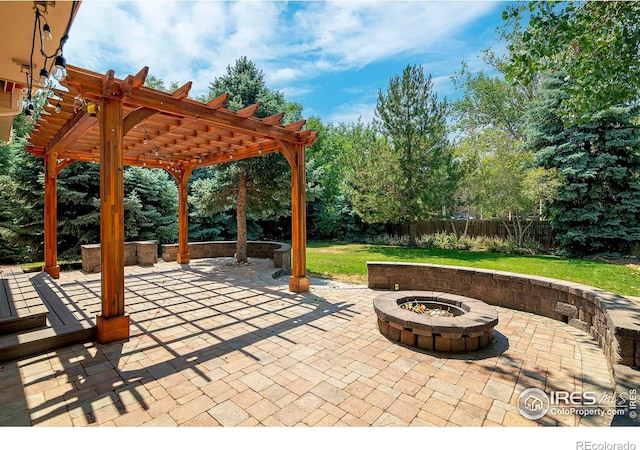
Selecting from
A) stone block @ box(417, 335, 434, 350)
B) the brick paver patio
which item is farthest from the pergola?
stone block @ box(417, 335, 434, 350)

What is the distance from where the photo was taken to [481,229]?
14.4m

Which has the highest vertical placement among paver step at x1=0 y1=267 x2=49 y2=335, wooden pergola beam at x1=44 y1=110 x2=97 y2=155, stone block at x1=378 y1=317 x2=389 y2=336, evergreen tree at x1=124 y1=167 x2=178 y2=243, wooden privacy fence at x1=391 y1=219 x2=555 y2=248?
wooden pergola beam at x1=44 y1=110 x2=97 y2=155

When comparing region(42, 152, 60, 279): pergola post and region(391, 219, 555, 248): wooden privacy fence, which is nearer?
region(42, 152, 60, 279): pergola post

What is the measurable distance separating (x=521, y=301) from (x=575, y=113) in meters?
3.52

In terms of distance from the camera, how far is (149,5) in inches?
169

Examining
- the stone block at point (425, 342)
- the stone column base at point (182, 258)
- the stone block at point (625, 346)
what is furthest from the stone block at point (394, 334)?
the stone column base at point (182, 258)

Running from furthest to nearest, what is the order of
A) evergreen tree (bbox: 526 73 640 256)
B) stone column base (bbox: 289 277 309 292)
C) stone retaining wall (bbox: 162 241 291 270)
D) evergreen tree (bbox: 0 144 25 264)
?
evergreen tree (bbox: 526 73 640 256) < stone retaining wall (bbox: 162 241 291 270) < evergreen tree (bbox: 0 144 25 264) < stone column base (bbox: 289 277 309 292)

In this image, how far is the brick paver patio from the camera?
2.34 meters

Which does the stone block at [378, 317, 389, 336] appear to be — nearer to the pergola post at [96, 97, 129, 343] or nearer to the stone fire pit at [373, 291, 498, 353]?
the stone fire pit at [373, 291, 498, 353]

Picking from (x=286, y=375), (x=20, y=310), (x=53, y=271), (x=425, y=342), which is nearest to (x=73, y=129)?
(x=20, y=310)

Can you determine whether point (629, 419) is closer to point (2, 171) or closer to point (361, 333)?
point (361, 333)

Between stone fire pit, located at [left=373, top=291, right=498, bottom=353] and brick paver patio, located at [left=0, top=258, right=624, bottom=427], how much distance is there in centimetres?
13

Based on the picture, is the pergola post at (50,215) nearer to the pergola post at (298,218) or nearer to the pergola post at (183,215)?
the pergola post at (183,215)
